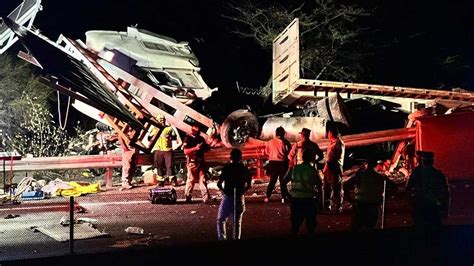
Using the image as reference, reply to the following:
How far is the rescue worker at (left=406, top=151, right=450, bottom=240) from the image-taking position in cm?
796

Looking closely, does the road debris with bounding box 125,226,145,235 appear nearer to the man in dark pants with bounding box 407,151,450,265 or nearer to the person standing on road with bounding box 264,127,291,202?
the person standing on road with bounding box 264,127,291,202

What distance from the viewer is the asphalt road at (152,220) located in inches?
353

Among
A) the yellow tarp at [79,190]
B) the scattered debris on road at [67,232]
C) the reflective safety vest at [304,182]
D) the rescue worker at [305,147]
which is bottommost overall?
the scattered debris on road at [67,232]

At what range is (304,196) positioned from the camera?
8.61 m

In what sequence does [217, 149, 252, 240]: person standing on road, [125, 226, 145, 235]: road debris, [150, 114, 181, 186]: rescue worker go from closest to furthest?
[217, 149, 252, 240]: person standing on road < [125, 226, 145, 235]: road debris < [150, 114, 181, 186]: rescue worker

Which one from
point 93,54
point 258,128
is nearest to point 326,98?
point 258,128

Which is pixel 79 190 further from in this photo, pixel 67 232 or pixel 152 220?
pixel 67 232

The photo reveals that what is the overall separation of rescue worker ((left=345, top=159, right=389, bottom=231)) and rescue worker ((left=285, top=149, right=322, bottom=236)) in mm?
628

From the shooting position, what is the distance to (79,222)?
1057 cm

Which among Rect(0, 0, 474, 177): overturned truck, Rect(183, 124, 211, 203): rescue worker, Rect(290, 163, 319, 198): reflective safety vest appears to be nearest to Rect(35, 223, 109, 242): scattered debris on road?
Rect(183, 124, 211, 203): rescue worker

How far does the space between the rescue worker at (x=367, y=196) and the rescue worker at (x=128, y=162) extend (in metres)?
7.15

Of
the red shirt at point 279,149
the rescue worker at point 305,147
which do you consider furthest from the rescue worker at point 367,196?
the red shirt at point 279,149

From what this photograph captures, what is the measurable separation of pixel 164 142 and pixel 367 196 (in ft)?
23.2

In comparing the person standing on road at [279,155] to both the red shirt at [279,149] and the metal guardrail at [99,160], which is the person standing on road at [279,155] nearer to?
the red shirt at [279,149]
